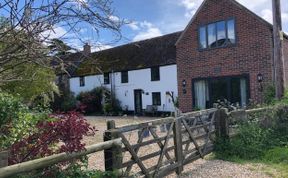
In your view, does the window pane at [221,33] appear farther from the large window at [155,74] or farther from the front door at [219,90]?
the large window at [155,74]

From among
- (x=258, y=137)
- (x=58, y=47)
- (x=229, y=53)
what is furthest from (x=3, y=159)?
(x=229, y=53)

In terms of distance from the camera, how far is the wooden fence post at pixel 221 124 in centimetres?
1020

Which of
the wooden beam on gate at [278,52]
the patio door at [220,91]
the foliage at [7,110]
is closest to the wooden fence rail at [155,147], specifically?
the foliage at [7,110]

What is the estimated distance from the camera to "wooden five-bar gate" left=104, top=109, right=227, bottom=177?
20.8 feet

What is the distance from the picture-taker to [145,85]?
29.2 meters

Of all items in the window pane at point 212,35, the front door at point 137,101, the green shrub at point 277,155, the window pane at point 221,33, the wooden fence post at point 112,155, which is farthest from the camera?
the front door at point 137,101

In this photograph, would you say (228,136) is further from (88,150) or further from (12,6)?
(12,6)

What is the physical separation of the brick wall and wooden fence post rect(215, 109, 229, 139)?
10075 millimetres

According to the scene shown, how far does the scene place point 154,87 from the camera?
28.3 m

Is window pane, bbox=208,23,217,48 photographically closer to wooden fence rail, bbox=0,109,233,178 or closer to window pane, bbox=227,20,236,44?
window pane, bbox=227,20,236,44

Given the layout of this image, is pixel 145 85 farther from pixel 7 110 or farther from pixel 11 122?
pixel 7 110

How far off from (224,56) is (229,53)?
0.35m

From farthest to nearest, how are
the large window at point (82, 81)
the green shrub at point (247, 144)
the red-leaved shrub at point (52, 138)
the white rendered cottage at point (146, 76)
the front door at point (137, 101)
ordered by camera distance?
the large window at point (82, 81)
the front door at point (137, 101)
the white rendered cottage at point (146, 76)
the green shrub at point (247, 144)
the red-leaved shrub at point (52, 138)

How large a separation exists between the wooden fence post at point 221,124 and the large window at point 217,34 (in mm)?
11590
